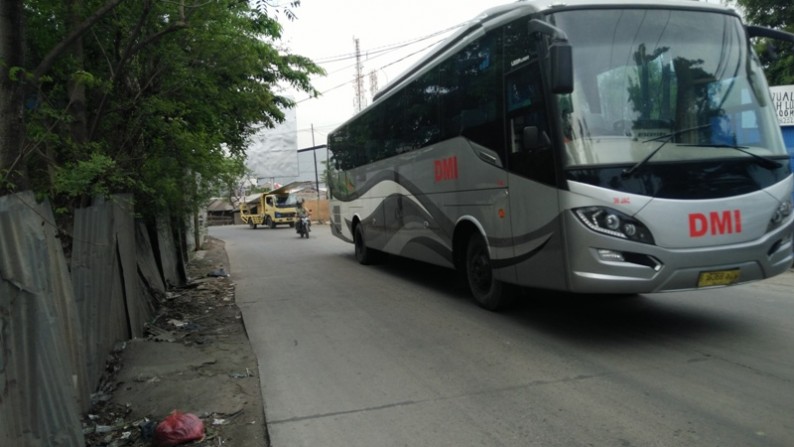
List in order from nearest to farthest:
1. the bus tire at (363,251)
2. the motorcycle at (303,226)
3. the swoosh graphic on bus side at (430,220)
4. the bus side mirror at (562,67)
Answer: the bus side mirror at (562,67) → the swoosh graphic on bus side at (430,220) → the bus tire at (363,251) → the motorcycle at (303,226)

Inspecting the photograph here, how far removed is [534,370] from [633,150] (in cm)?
215

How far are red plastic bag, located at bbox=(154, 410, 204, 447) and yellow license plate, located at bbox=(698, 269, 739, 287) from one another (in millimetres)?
4354

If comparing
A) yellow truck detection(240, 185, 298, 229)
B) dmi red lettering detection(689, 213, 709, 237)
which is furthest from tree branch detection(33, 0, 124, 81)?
yellow truck detection(240, 185, 298, 229)

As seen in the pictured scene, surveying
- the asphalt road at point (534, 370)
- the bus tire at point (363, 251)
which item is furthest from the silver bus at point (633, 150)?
the bus tire at point (363, 251)

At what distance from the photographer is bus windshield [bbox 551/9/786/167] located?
17.3 ft

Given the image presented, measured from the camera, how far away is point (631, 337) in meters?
5.83

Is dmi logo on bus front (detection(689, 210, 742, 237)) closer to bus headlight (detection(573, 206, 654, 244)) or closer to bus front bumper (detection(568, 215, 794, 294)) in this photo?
bus front bumper (detection(568, 215, 794, 294))

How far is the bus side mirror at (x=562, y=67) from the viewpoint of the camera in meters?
4.93

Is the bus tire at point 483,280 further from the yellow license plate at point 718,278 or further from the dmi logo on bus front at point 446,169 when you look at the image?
the yellow license plate at point 718,278

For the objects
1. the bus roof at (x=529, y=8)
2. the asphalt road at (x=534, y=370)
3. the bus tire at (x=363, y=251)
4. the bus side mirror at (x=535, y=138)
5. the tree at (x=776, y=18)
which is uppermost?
the tree at (x=776, y=18)

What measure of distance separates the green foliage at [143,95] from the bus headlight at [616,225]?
3605 millimetres

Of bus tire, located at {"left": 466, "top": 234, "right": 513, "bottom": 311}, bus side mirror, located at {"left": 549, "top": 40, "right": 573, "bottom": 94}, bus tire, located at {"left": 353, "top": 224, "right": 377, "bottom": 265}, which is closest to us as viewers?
bus side mirror, located at {"left": 549, "top": 40, "right": 573, "bottom": 94}

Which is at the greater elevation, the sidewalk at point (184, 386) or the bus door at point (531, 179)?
the bus door at point (531, 179)

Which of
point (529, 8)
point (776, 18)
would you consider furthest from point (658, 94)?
point (776, 18)
